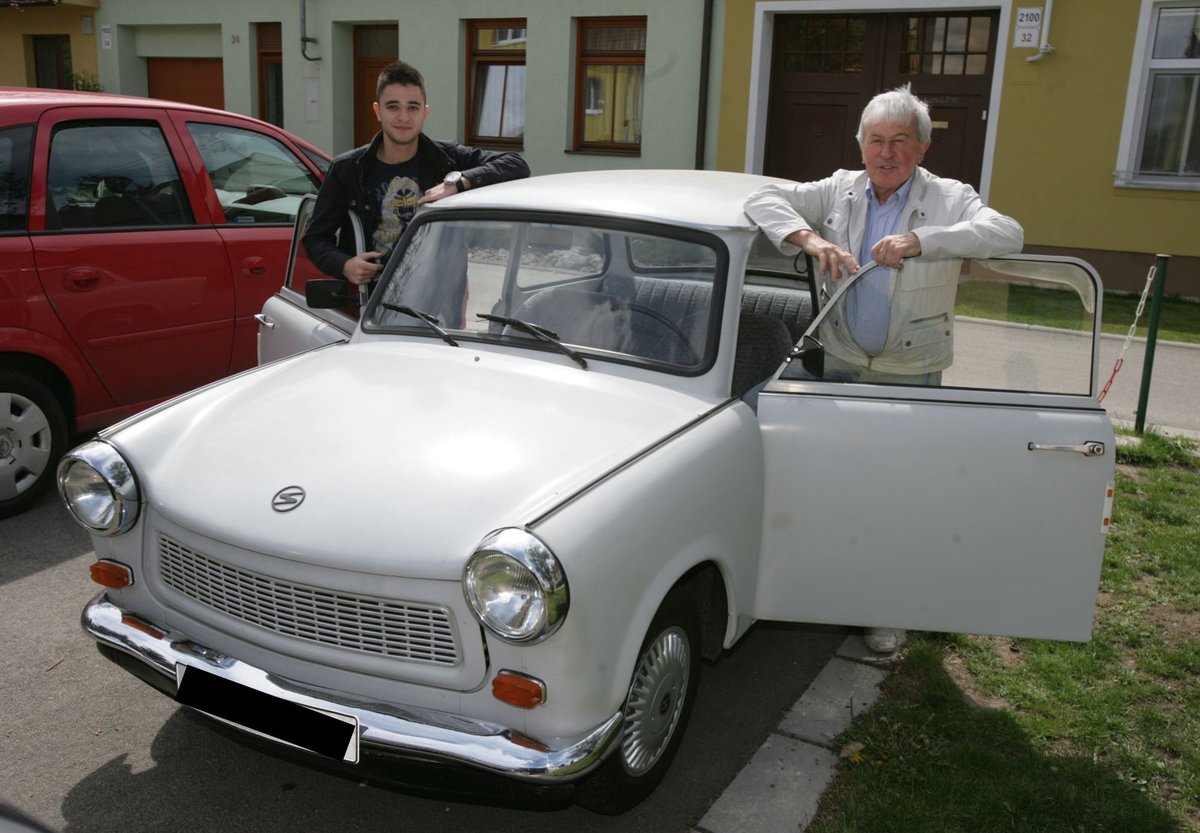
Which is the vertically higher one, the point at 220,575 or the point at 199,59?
the point at 199,59

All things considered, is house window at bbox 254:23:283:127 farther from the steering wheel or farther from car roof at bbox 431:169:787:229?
the steering wheel

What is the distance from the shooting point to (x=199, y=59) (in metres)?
18.8

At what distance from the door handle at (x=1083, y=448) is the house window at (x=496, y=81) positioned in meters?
13.2

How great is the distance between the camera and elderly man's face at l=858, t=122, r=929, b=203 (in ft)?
12.4

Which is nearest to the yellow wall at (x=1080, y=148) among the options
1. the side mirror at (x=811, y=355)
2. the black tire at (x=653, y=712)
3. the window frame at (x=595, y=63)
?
the window frame at (x=595, y=63)

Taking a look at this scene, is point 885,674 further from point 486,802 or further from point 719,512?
point 486,802

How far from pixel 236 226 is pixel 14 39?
17.8m

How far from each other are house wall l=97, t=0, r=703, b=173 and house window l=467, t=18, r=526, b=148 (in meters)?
0.21

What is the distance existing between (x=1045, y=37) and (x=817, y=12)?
2683mm

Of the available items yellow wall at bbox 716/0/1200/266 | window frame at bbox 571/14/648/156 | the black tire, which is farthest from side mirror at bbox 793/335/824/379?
window frame at bbox 571/14/648/156

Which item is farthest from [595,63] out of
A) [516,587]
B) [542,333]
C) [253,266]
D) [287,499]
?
[516,587]

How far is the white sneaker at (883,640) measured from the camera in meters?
4.14

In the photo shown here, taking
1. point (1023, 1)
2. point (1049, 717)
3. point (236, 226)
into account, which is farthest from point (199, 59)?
point (1049, 717)

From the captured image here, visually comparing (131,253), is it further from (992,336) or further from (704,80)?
(704,80)
